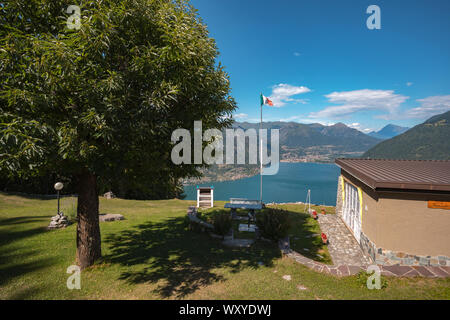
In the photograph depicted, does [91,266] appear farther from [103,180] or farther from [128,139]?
[128,139]

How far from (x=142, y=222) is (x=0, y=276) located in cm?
701

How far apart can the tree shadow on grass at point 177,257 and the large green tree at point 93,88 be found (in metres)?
1.94

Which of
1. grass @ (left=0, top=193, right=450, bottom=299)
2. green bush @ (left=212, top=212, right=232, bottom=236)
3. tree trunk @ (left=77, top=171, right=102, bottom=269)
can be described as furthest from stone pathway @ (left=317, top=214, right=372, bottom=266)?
tree trunk @ (left=77, top=171, right=102, bottom=269)

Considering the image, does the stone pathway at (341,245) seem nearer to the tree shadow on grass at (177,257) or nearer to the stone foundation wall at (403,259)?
the stone foundation wall at (403,259)

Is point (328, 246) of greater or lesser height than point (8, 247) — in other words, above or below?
below

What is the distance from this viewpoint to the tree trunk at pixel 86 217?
7160mm

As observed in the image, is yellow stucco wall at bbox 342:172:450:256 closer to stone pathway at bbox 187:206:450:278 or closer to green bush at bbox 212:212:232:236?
stone pathway at bbox 187:206:450:278

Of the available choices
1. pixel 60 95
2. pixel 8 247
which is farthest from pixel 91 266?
A: pixel 60 95

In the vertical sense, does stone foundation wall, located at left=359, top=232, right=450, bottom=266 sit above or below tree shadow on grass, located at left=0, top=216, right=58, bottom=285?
below

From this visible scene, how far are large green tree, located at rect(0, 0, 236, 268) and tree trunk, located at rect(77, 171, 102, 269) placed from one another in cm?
3

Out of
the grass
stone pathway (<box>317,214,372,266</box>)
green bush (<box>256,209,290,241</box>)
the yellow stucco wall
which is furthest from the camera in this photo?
green bush (<box>256,209,290,241</box>)

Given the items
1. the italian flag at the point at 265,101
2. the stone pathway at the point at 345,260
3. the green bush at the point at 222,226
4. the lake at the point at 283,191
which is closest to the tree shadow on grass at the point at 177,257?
the green bush at the point at 222,226

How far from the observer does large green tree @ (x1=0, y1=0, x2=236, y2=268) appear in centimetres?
456
